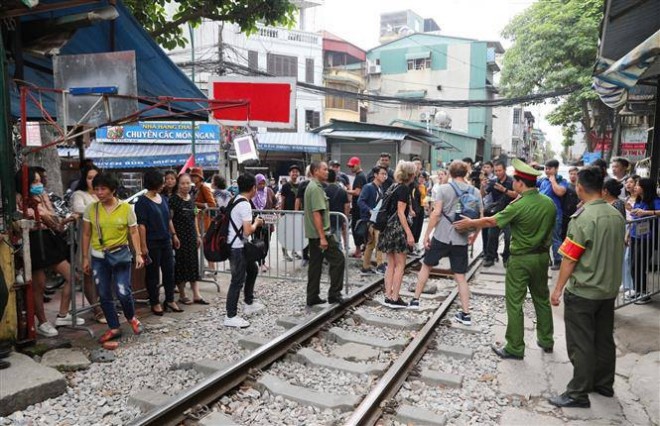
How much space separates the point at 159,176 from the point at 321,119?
86.4ft

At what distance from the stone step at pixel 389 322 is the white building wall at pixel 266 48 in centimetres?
2317

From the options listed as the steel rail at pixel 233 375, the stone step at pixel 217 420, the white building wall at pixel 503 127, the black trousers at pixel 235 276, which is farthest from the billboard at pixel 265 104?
the white building wall at pixel 503 127

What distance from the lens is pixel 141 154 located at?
64.0ft

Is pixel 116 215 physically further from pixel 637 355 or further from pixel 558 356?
pixel 637 355

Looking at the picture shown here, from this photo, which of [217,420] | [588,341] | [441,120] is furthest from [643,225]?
[441,120]

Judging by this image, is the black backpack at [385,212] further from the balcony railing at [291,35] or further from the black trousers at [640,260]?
the balcony railing at [291,35]

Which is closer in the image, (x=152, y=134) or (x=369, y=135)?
(x=152, y=134)

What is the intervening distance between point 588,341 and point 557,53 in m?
19.7

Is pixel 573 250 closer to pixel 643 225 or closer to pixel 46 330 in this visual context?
pixel 643 225

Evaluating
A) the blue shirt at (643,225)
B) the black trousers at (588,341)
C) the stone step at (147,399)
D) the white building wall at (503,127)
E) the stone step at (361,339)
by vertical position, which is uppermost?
the white building wall at (503,127)

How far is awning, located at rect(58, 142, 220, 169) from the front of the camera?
19.1m

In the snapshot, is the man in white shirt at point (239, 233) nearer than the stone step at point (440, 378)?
No

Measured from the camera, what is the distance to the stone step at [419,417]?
140 inches

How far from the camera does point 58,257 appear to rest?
514 cm
